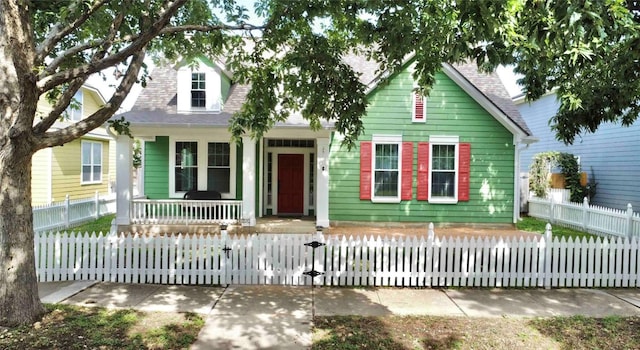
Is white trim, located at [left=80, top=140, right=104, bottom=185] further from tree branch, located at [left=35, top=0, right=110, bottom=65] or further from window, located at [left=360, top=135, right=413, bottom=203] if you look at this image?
tree branch, located at [left=35, top=0, right=110, bottom=65]

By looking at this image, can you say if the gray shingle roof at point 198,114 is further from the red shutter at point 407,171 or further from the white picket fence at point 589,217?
the white picket fence at point 589,217

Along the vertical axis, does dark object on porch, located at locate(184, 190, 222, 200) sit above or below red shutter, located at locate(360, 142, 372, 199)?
below

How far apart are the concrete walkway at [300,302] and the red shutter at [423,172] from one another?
611 cm

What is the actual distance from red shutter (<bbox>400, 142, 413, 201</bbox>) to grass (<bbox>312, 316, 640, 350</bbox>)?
7.41 metres

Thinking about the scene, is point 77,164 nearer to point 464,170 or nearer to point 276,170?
point 276,170

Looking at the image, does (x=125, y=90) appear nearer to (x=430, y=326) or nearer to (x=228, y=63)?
(x=228, y=63)

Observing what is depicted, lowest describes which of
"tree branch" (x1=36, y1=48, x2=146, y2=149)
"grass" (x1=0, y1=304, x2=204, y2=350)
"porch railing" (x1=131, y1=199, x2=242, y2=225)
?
"grass" (x1=0, y1=304, x2=204, y2=350)

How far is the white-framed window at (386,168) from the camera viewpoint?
41.8ft

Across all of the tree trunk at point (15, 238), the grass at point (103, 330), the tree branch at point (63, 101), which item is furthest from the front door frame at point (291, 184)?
the tree trunk at point (15, 238)

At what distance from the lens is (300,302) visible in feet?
19.5

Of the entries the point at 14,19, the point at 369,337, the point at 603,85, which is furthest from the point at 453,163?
the point at 14,19

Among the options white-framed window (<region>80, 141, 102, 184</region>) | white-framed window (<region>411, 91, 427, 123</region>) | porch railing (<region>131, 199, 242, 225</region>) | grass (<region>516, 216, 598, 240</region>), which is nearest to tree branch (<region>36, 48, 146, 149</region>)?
porch railing (<region>131, 199, 242, 225</region>)

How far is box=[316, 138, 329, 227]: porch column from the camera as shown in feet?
37.9

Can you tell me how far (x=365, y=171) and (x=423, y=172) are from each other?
1893mm
